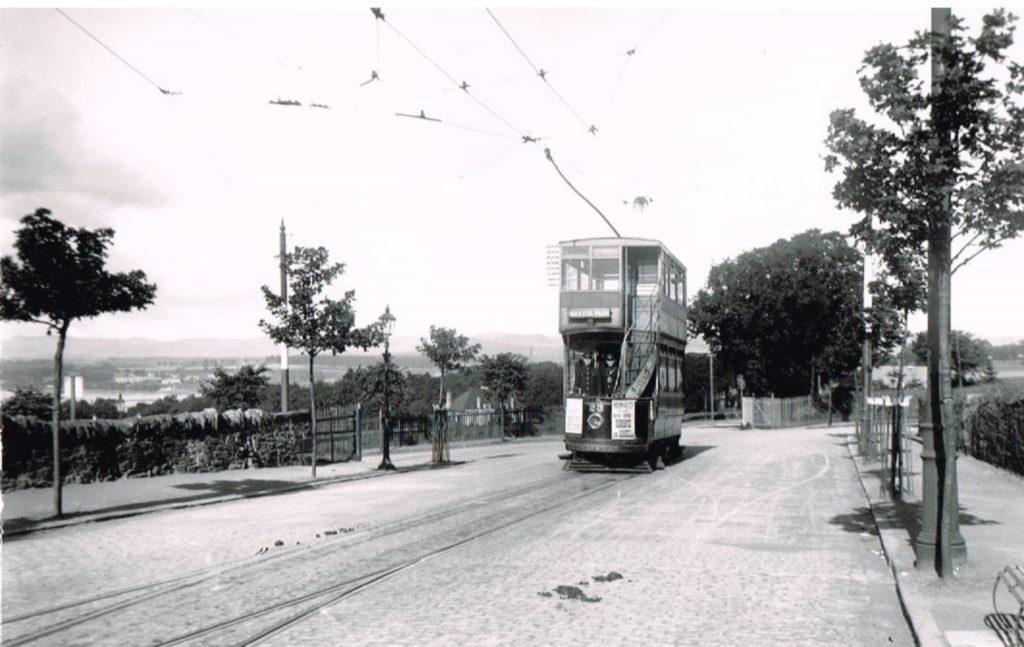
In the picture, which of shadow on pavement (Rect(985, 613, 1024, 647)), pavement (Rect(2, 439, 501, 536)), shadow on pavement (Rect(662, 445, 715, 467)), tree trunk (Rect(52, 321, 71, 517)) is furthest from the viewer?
shadow on pavement (Rect(662, 445, 715, 467))

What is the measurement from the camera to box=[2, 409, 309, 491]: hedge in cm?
1622

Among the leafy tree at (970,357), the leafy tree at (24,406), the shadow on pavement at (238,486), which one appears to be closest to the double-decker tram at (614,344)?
the shadow on pavement at (238,486)

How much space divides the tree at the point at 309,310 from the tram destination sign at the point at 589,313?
5258mm

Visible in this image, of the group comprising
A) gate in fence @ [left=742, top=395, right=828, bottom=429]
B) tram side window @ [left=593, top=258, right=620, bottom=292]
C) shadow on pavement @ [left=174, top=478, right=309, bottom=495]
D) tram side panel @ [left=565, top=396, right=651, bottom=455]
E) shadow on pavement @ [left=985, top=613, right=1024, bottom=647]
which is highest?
tram side window @ [left=593, top=258, right=620, bottom=292]

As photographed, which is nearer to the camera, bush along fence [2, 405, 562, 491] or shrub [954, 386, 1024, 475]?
bush along fence [2, 405, 562, 491]

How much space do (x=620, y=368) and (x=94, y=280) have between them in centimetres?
1104

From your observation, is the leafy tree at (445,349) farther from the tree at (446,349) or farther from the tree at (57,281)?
the tree at (57,281)

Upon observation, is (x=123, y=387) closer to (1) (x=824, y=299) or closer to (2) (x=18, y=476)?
(2) (x=18, y=476)

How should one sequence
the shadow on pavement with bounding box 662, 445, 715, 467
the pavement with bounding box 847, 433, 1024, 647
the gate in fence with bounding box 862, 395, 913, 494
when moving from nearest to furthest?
1. the pavement with bounding box 847, 433, 1024, 647
2. the gate in fence with bounding box 862, 395, 913, 494
3. the shadow on pavement with bounding box 662, 445, 715, 467

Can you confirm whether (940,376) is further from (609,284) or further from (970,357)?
(970,357)

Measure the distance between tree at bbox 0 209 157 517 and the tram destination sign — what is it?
9.89 metres

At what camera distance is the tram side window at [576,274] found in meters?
19.9

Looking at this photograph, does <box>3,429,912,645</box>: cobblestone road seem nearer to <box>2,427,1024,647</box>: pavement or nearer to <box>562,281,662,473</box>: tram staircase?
<box>2,427,1024,647</box>: pavement

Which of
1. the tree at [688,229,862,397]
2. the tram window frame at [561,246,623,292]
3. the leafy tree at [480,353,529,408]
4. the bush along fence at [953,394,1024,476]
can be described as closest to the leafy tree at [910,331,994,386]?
the tree at [688,229,862,397]
